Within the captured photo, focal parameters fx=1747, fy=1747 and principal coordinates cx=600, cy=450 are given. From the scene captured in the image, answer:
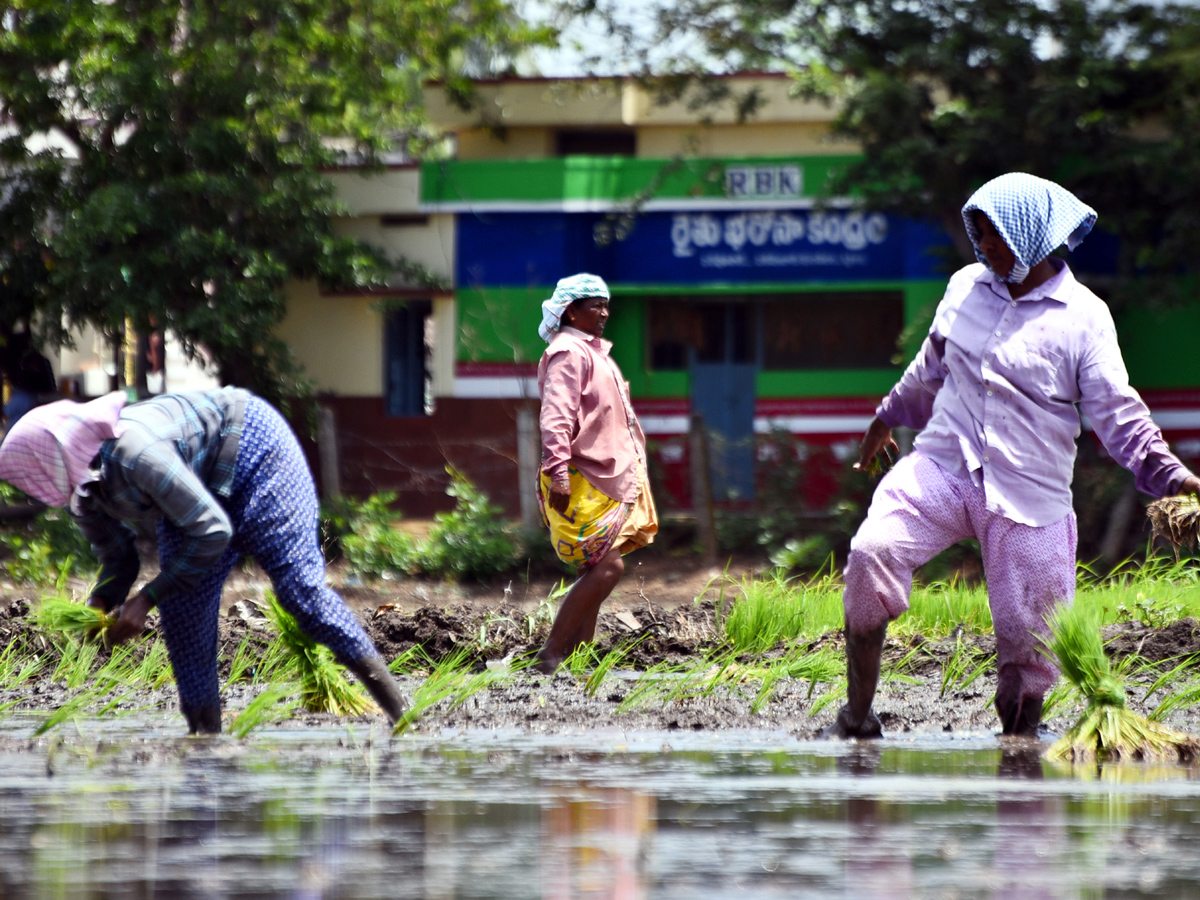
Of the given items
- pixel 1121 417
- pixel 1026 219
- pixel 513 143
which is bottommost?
pixel 1121 417

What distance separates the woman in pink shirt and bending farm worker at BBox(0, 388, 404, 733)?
5.93 feet

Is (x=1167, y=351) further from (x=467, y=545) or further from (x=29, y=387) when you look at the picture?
(x=29, y=387)

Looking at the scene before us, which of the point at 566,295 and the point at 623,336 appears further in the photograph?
the point at 623,336

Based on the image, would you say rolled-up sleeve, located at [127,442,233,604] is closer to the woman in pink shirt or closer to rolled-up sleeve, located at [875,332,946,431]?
rolled-up sleeve, located at [875,332,946,431]

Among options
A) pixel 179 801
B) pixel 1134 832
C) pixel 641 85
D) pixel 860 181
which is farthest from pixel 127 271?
pixel 1134 832

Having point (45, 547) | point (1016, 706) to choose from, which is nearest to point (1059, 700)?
point (1016, 706)

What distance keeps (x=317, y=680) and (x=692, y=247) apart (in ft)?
43.1

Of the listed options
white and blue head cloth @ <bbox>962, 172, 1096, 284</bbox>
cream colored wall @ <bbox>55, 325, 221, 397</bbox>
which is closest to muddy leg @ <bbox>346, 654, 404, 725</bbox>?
white and blue head cloth @ <bbox>962, 172, 1096, 284</bbox>

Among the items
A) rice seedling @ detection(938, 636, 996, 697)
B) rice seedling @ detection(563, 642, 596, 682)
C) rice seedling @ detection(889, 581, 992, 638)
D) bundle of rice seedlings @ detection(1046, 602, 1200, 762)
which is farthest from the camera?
rice seedling @ detection(889, 581, 992, 638)

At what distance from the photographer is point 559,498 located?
727 centimetres

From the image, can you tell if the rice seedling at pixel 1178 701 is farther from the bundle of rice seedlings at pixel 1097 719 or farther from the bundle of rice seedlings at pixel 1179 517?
the bundle of rice seedlings at pixel 1179 517

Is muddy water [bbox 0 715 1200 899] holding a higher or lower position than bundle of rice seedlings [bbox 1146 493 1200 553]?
lower

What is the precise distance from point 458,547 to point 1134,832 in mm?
10389

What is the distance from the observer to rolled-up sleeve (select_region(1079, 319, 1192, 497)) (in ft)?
16.1
